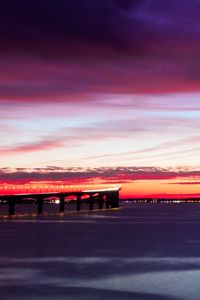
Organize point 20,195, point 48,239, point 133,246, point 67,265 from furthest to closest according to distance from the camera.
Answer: point 20,195, point 48,239, point 133,246, point 67,265

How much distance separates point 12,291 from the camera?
30812 mm

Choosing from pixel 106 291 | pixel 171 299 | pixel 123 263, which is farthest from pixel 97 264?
pixel 171 299

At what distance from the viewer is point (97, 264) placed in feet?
141

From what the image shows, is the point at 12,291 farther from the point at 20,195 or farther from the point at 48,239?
the point at 20,195

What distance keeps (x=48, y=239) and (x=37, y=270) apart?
28.9m

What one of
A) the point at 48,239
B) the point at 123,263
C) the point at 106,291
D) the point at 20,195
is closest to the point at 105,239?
the point at 48,239

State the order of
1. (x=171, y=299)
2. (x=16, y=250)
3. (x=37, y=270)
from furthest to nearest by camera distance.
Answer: (x=16, y=250) < (x=37, y=270) < (x=171, y=299)

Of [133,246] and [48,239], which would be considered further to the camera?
[48,239]

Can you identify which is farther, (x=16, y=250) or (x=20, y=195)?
(x=20, y=195)

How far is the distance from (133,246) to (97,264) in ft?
53.6

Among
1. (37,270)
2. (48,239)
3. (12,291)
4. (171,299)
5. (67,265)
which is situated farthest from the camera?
(48,239)

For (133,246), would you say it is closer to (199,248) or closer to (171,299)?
(199,248)

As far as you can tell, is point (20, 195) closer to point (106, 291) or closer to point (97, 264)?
point (97, 264)

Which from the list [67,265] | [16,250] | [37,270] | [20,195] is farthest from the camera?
[20,195]
